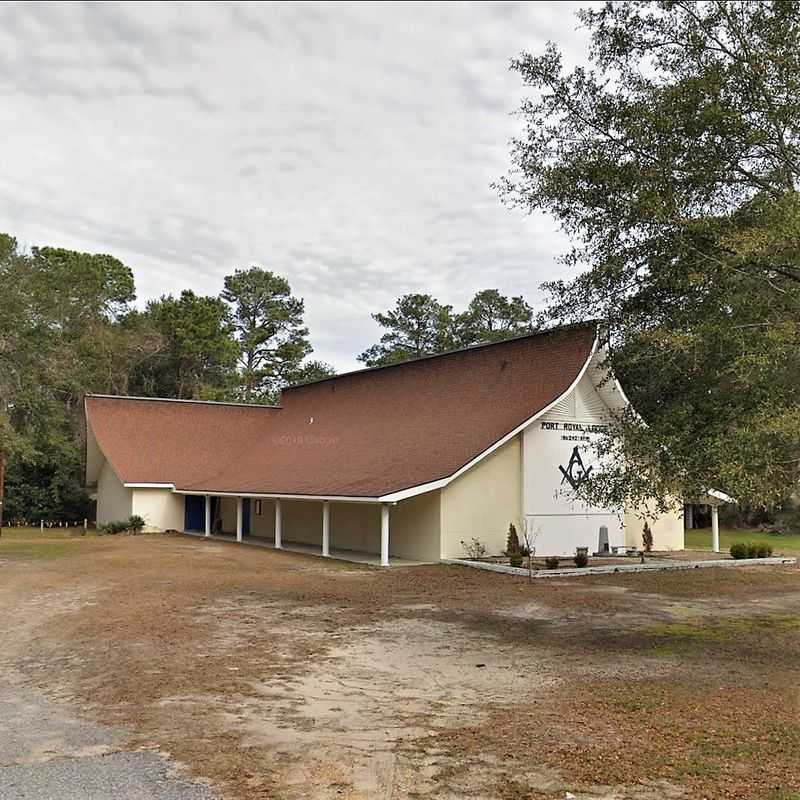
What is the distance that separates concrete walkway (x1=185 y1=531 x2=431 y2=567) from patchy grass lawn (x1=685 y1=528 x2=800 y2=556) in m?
11.1

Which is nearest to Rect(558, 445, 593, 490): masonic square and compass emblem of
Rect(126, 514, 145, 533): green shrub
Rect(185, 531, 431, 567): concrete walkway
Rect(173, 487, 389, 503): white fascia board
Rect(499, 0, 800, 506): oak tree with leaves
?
Rect(185, 531, 431, 567): concrete walkway

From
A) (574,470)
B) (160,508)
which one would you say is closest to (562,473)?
(574,470)

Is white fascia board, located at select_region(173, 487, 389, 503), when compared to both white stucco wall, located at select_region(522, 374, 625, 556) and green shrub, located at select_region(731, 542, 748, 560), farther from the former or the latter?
green shrub, located at select_region(731, 542, 748, 560)

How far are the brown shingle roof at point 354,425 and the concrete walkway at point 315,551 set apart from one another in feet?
5.81

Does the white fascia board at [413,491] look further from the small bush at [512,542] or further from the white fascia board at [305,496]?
the small bush at [512,542]

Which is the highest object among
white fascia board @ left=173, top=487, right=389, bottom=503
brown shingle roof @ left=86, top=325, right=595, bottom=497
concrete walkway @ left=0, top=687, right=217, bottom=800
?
brown shingle roof @ left=86, top=325, right=595, bottom=497

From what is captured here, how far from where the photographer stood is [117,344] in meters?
43.9

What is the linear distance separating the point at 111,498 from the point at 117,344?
1310cm

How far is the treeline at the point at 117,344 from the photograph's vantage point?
33.9 m

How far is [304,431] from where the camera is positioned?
30.4 meters

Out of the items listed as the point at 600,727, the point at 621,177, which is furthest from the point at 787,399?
the point at 600,727

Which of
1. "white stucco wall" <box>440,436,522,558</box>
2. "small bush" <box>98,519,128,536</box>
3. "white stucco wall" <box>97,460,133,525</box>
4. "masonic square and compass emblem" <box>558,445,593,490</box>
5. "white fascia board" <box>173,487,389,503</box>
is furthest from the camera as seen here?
"white stucco wall" <box>97,460,133,525</box>

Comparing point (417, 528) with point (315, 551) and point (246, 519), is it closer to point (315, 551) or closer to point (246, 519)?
point (315, 551)

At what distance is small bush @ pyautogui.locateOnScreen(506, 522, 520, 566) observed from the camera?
823 inches
